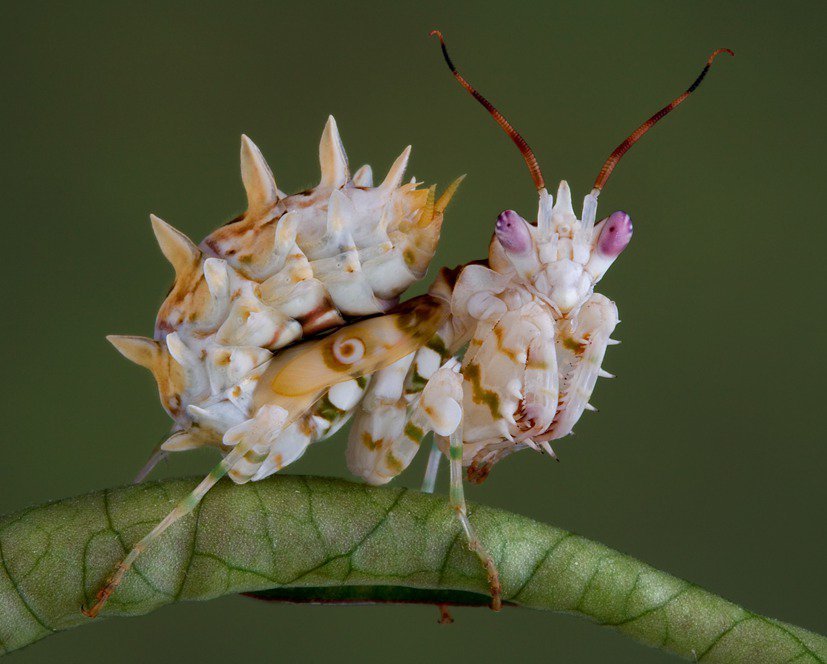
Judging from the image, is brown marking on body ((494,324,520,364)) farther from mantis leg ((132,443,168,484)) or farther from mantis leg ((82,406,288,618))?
mantis leg ((132,443,168,484))

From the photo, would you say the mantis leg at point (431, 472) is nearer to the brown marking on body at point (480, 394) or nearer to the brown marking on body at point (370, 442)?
the brown marking on body at point (370, 442)

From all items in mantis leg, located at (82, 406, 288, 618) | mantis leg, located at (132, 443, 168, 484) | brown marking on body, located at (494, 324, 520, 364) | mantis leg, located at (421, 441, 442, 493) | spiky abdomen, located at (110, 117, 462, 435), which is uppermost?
spiky abdomen, located at (110, 117, 462, 435)

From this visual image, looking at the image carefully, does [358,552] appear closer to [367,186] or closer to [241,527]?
[241,527]

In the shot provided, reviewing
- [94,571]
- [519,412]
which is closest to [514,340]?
[519,412]

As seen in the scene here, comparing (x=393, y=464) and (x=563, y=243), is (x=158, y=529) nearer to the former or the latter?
(x=393, y=464)

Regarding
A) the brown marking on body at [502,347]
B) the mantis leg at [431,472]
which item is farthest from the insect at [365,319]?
the mantis leg at [431,472]

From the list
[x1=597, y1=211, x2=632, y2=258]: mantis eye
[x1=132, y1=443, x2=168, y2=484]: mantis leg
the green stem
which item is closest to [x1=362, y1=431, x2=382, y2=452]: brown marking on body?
the green stem

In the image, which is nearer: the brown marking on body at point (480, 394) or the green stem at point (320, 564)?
the green stem at point (320, 564)

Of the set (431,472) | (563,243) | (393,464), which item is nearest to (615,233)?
(563,243)
